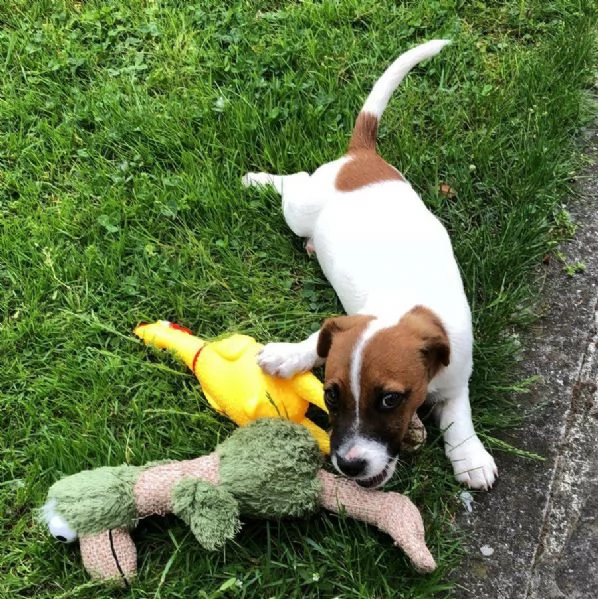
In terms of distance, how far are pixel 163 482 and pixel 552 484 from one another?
4.95 ft

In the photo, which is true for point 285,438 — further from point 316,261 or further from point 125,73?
point 125,73

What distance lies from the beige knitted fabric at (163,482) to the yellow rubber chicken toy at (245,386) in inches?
11.1

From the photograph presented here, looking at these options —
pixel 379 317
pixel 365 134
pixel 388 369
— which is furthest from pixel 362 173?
pixel 388 369

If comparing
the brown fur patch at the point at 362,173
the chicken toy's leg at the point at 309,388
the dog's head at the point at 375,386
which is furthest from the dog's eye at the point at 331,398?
the brown fur patch at the point at 362,173

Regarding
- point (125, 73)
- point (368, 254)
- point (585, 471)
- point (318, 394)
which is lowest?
point (585, 471)

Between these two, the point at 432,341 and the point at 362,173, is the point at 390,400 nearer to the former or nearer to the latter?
the point at 432,341

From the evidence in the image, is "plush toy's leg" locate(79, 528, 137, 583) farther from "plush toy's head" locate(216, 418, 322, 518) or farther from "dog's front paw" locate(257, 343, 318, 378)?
"dog's front paw" locate(257, 343, 318, 378)

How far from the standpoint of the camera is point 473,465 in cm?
Answer: 310

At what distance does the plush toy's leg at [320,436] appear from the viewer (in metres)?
3.00

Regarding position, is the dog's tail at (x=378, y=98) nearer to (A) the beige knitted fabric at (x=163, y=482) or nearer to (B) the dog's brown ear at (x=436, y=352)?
(B) the dog's brown ear at (x=436, y=352)

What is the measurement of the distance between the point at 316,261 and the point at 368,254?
60cm

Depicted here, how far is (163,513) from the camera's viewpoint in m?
2.90

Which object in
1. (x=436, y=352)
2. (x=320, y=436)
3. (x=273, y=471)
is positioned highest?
(x=436, y=352)

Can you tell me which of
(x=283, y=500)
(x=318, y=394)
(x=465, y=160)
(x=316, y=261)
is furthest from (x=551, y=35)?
(x=283, y=500)
